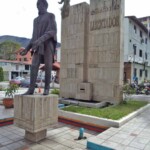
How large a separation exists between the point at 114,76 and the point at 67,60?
109 inches

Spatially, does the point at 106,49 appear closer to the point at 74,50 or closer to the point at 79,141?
the point at 74,50

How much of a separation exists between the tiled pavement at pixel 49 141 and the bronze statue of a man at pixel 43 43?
1.21 metres

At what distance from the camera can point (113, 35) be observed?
775 centimetres

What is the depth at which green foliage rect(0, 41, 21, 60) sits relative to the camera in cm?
4231

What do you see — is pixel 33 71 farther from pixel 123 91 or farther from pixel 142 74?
pixel 142 74

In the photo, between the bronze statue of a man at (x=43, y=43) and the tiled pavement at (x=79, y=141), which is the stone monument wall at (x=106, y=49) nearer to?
the tiled pavement at (x=79, y=141)

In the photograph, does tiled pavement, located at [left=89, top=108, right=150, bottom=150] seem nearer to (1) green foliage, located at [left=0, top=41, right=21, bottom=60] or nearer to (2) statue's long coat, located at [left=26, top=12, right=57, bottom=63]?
(2) statue's long coat, located at [left=26, top=12, right=57, bottom=63]

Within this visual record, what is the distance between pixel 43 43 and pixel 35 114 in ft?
5.95

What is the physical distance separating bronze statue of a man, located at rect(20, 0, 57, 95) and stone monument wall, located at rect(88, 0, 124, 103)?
347 centimetres

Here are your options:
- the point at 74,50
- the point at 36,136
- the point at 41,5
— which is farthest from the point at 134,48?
the point at 36,136

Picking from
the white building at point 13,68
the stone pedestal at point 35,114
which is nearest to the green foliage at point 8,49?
the white building at point 13,68

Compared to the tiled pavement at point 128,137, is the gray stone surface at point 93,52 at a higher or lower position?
higher

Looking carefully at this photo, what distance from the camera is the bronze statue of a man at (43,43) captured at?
4762 millimetres

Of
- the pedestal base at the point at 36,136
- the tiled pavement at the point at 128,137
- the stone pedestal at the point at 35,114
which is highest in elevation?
the stone pedestal at the point at 35,114
